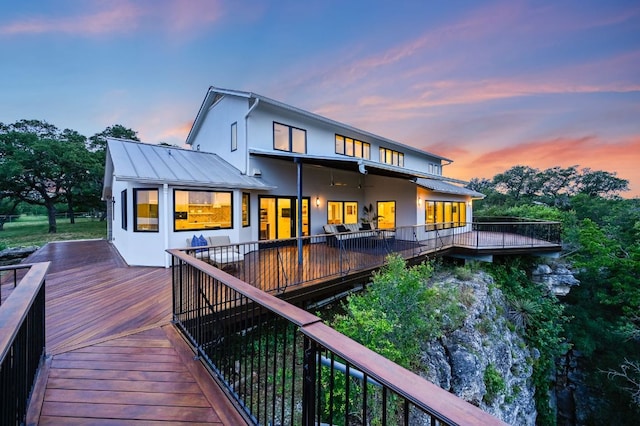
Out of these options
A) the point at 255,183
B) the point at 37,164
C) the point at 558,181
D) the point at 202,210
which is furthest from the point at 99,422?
the point at 558,181

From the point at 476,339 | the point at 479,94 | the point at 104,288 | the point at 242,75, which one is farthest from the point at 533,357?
the point at 242,75

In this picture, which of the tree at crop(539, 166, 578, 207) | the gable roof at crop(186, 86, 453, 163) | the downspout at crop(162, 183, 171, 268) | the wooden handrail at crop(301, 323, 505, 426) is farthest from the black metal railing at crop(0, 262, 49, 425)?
the tree at crop(539, 166, 578, 207)

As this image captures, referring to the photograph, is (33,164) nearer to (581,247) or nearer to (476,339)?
(476,339)

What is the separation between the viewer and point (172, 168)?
9.01 meters

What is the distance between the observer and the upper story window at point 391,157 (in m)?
16.1

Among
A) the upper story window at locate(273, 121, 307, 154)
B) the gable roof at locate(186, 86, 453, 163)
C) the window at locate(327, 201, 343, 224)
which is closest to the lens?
the gable roof at locate(186, 86, 453, 163)

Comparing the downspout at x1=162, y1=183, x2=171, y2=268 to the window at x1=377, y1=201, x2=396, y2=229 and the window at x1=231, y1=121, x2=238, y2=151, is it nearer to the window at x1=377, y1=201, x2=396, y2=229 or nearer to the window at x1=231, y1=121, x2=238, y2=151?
the window at x1=231, y1=121, x2=238, y2=151

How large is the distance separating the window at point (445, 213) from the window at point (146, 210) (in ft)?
39.4

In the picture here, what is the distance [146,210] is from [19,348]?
7352 millimetres

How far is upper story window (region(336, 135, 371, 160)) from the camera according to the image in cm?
1379

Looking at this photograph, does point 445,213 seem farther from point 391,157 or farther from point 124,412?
point 124,412

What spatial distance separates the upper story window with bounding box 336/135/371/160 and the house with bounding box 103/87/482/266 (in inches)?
2.2

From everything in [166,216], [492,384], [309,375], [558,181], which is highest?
[558,181]

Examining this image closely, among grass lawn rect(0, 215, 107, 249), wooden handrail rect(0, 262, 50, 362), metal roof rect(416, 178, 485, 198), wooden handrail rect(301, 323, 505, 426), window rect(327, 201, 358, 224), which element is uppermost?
metal roof rect(416, 178, 485, 198)
